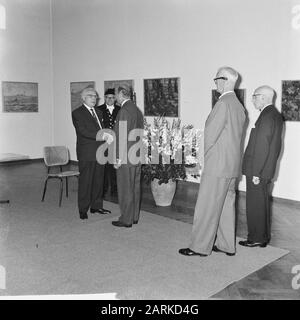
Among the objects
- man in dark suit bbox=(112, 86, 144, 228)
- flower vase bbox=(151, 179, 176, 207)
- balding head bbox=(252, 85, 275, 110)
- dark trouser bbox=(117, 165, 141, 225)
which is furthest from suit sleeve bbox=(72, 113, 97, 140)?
balding head bbox=(252, 85, 275, 110)

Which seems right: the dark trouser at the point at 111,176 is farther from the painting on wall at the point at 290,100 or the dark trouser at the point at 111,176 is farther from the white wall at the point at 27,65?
the white wall at the point at 27,65

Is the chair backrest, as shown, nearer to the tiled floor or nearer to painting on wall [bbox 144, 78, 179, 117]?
the tiled floor

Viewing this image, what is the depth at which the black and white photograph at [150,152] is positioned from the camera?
4359mm

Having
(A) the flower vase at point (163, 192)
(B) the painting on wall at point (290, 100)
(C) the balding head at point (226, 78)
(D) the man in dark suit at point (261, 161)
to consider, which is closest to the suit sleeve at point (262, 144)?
(D) the man in dark suit at point (261, 161)

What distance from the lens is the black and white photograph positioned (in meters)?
4.36

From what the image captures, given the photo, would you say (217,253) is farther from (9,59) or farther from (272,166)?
(9,59)

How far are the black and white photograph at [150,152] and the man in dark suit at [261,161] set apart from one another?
0.06 feet

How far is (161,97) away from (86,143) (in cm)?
372

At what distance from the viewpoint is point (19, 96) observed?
12359 millimetres

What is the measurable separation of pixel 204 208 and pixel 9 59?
936 cm

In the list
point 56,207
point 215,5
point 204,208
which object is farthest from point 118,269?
point 215,5

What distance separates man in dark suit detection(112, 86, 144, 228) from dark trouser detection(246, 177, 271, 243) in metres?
1.63

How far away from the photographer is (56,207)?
23.2 feet

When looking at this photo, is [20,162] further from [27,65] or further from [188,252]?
[188,252]
